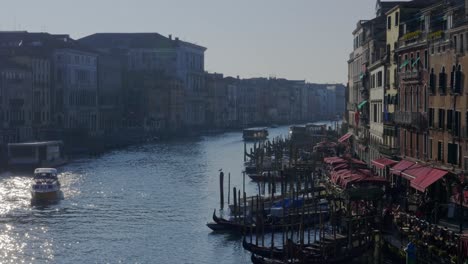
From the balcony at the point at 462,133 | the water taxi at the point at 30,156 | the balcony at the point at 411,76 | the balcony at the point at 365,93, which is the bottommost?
the water taxi at the point at 30,156

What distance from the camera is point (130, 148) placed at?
224ft

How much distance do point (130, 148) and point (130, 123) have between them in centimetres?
2084

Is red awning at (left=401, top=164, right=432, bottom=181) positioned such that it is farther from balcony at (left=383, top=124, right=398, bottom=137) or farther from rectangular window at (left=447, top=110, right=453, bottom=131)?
balcony at (left=383, top=124, right=398, bottom=137)

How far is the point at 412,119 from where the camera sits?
27.9m

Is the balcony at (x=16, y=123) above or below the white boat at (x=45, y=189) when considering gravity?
above

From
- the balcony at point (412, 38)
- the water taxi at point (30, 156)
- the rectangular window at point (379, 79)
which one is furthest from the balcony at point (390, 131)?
the water taxi at point (30, 156)

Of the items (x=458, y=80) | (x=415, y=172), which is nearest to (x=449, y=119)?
(x=458, y=80)

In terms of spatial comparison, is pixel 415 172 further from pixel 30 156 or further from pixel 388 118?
pixel 30 156

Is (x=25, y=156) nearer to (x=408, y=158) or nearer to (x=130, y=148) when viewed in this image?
(x=130, y=148)

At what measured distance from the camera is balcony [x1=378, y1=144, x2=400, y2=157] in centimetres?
3050

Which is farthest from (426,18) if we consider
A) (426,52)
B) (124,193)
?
(124,193)

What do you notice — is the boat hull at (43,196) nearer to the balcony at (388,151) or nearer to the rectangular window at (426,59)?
the balcony at (388,151)

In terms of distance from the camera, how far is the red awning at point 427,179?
22.6 m

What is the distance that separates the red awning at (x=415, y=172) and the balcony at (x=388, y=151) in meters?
4.40
